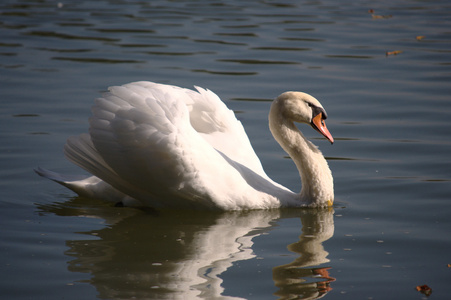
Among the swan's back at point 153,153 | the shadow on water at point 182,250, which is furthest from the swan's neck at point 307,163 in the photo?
the swan's back at point 153,153

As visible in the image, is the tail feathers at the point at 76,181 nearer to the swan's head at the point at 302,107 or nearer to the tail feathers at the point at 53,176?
the tail feathers at the point at 53,176

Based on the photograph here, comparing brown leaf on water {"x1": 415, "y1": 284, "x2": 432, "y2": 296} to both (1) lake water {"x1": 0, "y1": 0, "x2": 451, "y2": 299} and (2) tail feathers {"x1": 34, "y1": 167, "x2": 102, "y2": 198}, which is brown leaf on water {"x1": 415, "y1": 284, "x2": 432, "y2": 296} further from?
(2) tail feathers {"x1": 34, "y1": 167, "x2": 102, "y2": 198}

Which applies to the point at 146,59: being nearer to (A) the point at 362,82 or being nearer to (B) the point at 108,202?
(A) the point at 362,82

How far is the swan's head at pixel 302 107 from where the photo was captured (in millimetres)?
7305

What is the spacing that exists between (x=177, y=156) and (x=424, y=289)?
2.40 meters

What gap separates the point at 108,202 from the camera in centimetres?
756

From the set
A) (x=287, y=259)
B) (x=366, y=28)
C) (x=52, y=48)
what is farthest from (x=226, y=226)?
(x=366, y=28)

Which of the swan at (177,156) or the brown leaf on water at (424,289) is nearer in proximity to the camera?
the brown leaf on water at (424,289)

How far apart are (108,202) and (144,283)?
2.18 m

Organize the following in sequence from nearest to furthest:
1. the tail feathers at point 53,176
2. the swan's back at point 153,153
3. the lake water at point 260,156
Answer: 1. the lake water at point 260,156
2. the swan's back at point 153,153
3. the tail feathers at point 53,176

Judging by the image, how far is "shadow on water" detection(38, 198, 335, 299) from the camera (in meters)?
5.43

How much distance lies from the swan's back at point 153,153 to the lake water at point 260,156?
25 cm

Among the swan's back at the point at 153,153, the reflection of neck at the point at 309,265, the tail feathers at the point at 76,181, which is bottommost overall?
the reflection of neck at the point at 309,265

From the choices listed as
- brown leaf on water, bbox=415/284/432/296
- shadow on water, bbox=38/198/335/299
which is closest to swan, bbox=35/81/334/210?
shadow on water, bbox=38/198/335/299
